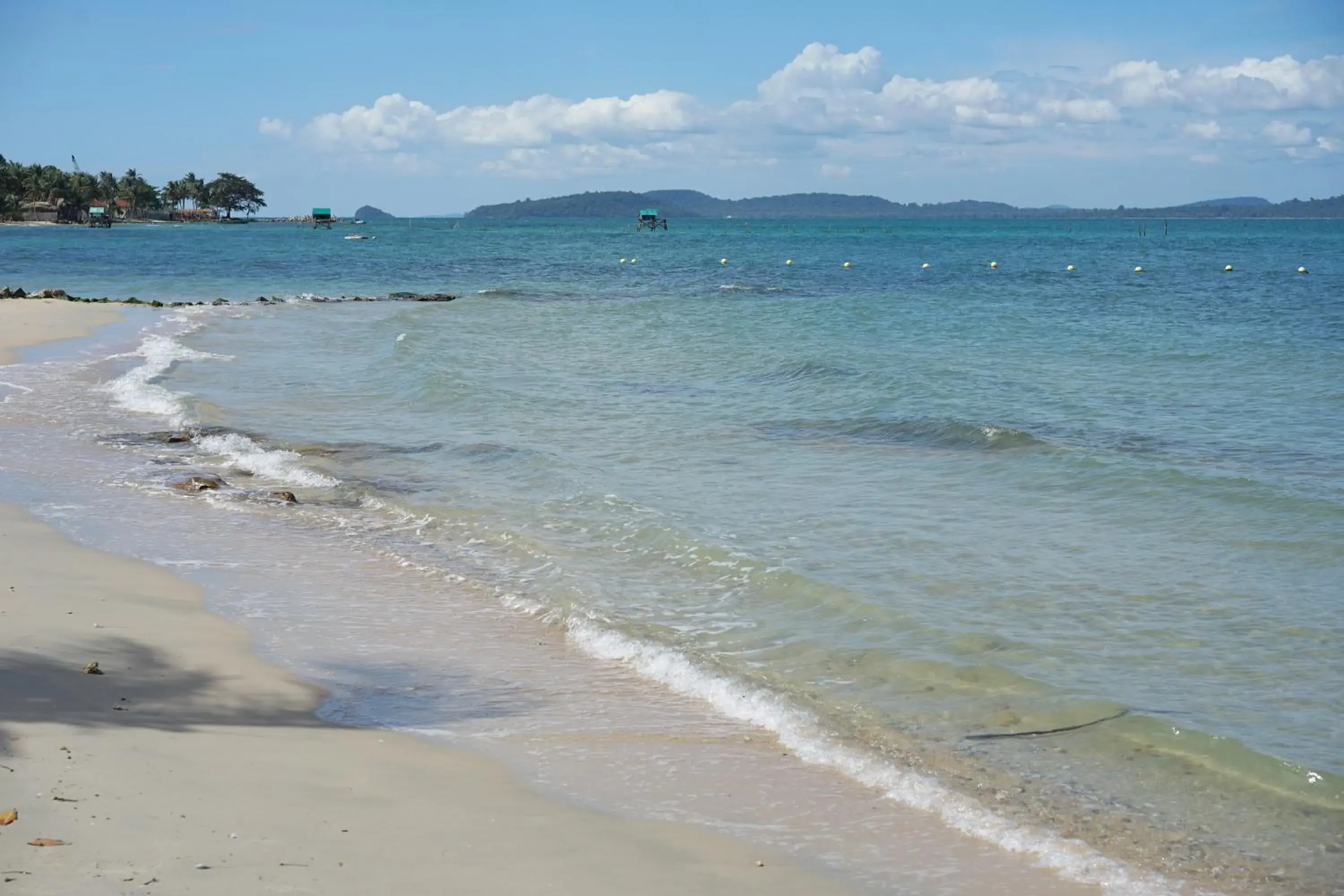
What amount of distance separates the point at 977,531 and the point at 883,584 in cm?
206

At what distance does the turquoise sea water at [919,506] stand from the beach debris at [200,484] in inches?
37.7

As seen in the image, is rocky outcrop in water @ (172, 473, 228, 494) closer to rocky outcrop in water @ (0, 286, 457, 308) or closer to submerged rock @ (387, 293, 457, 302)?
rocky outcrop in water @ (0, 286, 457, 308)

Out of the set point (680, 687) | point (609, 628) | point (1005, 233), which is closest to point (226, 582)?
point (609, 628)

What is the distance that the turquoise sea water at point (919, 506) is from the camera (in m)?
7.11

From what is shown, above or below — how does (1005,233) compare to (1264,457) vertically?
above

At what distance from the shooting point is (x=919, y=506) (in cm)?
1266

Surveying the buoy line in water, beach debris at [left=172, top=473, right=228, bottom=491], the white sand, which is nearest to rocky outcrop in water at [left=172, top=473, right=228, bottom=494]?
beach debris at [left=172, top=473, right=228, bottom=491]

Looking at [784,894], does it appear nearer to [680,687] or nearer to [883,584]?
[680,687]

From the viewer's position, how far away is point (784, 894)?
16.9ft

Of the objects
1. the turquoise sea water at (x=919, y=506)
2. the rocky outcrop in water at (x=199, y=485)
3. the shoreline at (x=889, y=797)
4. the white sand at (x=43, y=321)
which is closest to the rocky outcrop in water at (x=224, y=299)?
the white sand at (x=43, y=321)

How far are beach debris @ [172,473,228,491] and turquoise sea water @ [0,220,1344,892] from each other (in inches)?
37.7

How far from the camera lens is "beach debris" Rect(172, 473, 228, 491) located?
1336 centimetres

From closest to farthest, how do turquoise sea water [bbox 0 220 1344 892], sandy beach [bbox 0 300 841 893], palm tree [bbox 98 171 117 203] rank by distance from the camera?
1. sandy beach [bbox 0 300 841 893]
2. turquoise sea water [bbox 0 220 1344 892]
3. palm tree [bbox 98 171 117 203]

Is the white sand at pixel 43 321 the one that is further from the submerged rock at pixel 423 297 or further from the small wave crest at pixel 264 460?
the small wave crest at pixel 264 460
